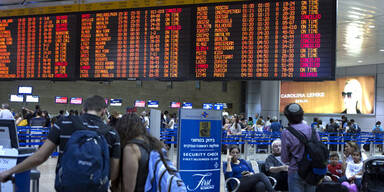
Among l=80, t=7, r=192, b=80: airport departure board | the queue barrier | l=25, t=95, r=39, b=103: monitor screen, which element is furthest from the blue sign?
l=25, t=95, r=39, b=103: monitor screen

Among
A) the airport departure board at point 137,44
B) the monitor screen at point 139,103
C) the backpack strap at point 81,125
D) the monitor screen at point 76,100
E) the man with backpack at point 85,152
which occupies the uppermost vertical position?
the airport departure board at point 137,44

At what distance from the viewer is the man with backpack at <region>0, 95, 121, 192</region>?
3.01m

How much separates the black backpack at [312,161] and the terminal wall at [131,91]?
838 inches

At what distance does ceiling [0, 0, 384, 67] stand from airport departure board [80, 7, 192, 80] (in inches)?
56.8

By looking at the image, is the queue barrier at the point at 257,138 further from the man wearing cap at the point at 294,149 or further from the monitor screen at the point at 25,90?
the monitor screen at the point at 25,90

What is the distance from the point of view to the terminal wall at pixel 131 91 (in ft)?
86.3

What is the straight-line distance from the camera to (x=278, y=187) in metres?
7.16

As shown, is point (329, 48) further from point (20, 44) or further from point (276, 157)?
point (20, 44)

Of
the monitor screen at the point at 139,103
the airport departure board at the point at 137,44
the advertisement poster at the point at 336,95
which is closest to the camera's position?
the airport departure board at the point at 137,44

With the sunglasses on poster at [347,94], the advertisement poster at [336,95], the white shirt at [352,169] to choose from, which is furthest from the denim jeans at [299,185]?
the sunglasses on poster at [347,94]

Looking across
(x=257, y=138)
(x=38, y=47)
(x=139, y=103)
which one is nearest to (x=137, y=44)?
(x=38, y=47)

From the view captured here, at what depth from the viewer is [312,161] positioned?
159 inches

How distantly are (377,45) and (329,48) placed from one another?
12937 mm

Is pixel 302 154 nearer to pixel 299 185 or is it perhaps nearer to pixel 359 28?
pixel 299 185
